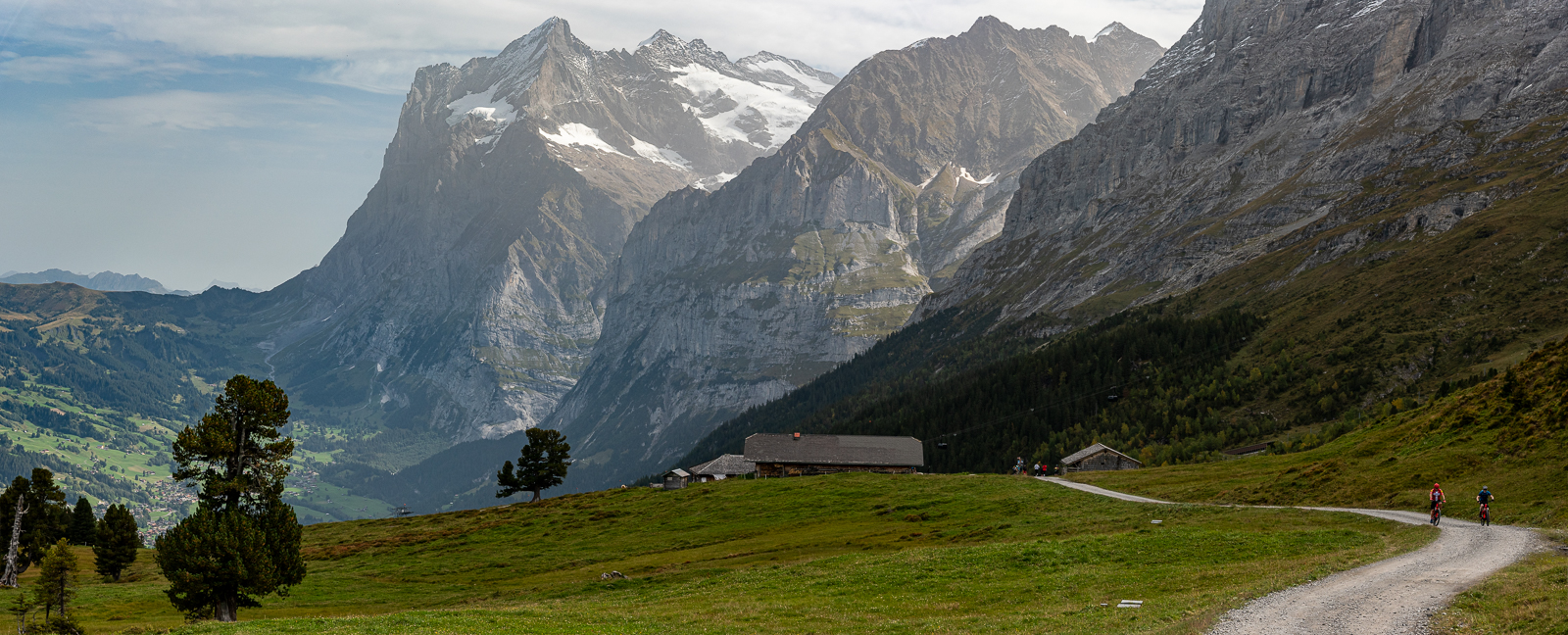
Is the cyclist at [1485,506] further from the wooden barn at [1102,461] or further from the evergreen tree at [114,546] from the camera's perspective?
the evergreen tree at [114,546]

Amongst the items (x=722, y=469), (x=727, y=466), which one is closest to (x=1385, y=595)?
(x=722, y=469)

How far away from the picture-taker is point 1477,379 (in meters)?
117

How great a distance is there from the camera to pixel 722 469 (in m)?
147

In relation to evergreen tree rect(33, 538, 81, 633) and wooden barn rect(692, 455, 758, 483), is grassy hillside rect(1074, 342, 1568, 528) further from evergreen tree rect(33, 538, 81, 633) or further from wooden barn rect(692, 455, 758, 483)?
evergreen tree rect(33, 538, 81, 633)

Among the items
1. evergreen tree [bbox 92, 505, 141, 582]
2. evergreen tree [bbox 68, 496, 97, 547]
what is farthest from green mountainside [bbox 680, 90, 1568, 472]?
evergreen tree [bbox 68, 496, 97, 547]

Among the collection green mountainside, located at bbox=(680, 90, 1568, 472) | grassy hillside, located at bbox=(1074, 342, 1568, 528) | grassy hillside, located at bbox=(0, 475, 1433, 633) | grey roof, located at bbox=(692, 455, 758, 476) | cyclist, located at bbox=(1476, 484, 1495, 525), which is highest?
green mountainside, located at bbox=(680, 90, 1568, 472)

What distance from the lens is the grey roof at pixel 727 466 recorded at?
475 feet

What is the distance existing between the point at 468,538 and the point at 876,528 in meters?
43.5

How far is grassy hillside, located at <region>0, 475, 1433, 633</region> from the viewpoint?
36750mm

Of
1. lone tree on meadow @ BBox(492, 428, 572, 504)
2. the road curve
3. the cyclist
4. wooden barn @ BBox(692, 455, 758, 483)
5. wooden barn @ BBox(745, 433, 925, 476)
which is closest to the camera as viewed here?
the road curve

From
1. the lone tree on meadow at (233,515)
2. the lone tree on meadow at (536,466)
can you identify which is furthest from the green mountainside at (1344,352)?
the lone tree on meadow at (233,515)

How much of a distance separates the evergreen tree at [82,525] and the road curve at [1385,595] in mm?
145636

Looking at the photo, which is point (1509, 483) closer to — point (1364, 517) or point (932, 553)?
point (1364, 517)

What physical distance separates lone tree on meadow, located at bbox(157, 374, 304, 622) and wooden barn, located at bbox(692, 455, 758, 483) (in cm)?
9131
